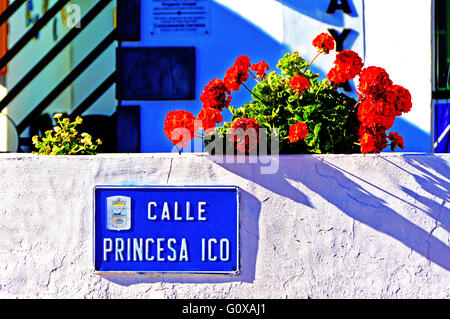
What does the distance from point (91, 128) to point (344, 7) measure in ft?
8.45

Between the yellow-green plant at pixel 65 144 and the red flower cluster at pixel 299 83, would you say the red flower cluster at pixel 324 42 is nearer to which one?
the red flower cluster at pixel 299 83

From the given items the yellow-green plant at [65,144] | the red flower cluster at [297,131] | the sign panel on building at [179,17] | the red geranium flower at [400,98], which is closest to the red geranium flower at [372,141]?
the red geranium flower at [400,98]

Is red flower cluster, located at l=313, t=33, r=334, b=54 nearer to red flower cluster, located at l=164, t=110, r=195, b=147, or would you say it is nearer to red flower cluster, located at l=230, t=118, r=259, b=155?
red flower cluster, located at l=230, t=118, r=259, b=155

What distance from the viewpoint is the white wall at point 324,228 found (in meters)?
2.69

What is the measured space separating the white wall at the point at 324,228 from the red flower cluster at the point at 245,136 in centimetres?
9

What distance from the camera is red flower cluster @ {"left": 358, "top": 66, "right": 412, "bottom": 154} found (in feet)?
9.01

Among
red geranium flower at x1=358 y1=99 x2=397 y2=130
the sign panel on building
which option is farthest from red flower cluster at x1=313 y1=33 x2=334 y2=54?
the sign panel on building

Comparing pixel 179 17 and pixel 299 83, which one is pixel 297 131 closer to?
pixel 299 83

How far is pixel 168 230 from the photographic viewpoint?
107 inches

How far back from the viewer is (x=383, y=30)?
4578 millimetres

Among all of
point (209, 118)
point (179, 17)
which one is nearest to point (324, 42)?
point (209, 118)

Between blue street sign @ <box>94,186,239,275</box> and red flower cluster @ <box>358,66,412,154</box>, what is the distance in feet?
2.54
